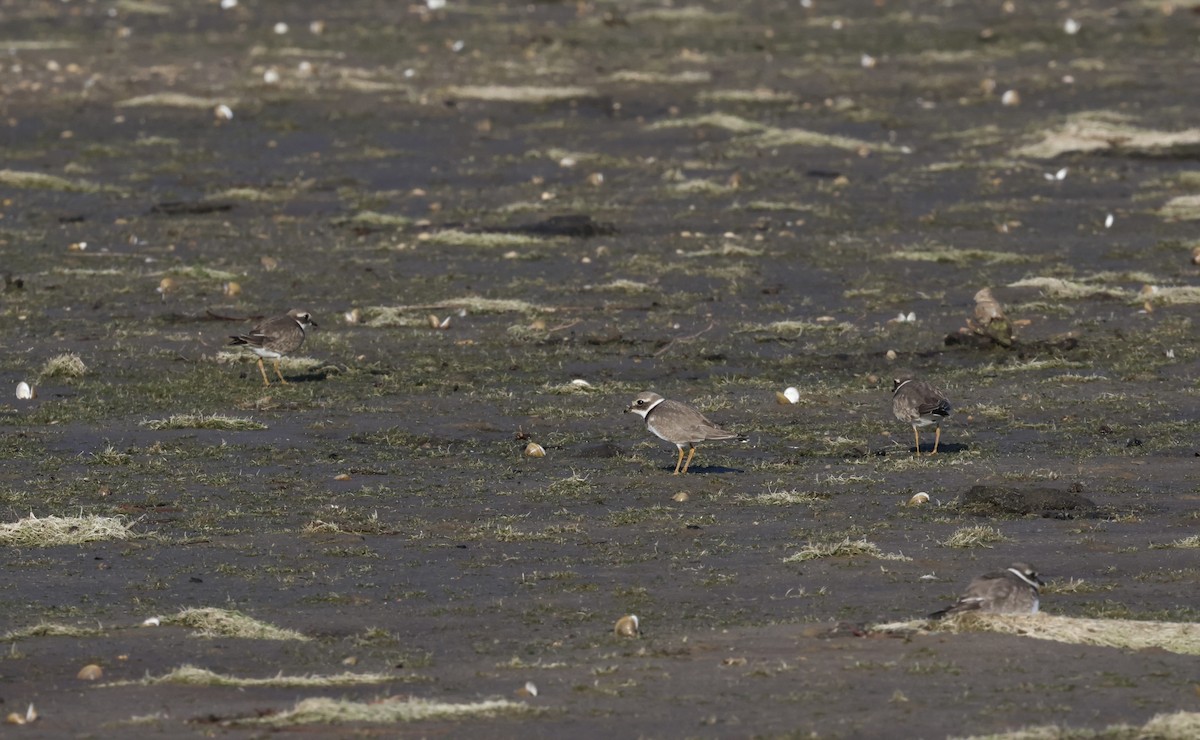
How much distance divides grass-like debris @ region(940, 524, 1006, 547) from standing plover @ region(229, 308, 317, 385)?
822 cm

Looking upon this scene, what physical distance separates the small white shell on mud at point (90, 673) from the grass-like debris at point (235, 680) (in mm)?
137

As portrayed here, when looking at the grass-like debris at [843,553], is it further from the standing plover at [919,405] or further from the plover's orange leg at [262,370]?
the plover's orange leg at [262,370]

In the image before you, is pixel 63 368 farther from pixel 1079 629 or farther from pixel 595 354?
pixel 1079 629

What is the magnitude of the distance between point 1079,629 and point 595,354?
11.0m

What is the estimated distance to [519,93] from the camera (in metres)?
38.0

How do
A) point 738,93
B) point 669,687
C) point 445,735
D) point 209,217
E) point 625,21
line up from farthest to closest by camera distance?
1. point 625,21
2. point 738,93
3. point 209,217
4. point 669,687
5. point 445,735

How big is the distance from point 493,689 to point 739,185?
21957 mm

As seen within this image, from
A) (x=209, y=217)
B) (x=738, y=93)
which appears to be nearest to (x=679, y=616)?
(x=209, y=217)

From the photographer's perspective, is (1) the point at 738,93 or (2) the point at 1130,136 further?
(1) the point at 738,93

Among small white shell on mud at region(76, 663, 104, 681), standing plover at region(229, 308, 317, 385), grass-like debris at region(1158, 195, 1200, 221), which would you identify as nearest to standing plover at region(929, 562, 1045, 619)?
small white shell on mud at region(76, 663, 104, 681)

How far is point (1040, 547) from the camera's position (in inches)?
524

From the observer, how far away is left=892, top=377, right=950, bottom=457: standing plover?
16.1 meters

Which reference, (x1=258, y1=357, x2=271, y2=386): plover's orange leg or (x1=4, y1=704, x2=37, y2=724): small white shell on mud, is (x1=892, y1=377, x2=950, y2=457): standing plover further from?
(x1=4, y1=704, x2=37, y2=724): small white shell on mud

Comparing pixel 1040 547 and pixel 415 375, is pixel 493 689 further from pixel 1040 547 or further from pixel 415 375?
pixel 415 375
